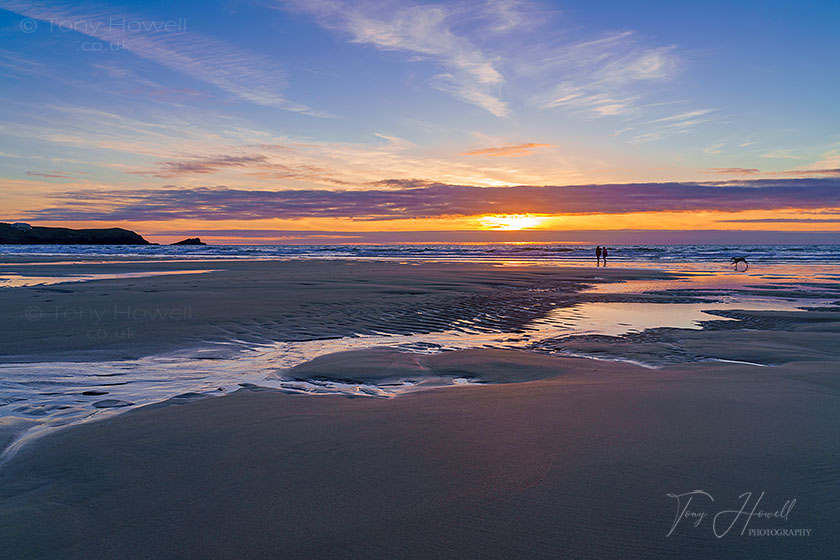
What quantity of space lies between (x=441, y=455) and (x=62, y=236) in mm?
148264

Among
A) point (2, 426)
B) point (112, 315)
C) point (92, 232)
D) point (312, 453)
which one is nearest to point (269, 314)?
point (112, 315)

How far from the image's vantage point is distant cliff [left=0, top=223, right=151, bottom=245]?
372 ft

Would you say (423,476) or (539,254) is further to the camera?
(539,254)

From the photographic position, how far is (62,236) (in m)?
124

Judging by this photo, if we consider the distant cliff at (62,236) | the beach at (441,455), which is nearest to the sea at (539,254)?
the beach at (441,455)

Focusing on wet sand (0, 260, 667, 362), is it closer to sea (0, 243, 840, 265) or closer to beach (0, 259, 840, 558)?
beach (0, 259, 840, 558)

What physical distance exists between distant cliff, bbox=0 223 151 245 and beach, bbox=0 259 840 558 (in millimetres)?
133992

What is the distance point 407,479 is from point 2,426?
350 cm

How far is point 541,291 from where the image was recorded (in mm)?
17297
